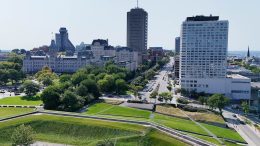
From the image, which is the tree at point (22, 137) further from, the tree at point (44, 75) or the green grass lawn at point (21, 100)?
the tree at point (44, 75)

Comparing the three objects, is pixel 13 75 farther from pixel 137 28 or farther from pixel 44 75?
pixel 137 28

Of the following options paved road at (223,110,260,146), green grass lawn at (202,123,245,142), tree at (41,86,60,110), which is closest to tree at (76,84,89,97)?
tree at (41,86,60,110)

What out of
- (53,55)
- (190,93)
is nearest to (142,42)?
(53,55)

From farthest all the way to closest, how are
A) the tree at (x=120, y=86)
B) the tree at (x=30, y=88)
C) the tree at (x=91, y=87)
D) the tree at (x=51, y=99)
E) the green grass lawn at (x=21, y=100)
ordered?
the tree at (x=120, y=86) < the tree at (x=30, y=88) < the tree at (x=91, y=87) < the green grass lawn at (x=21, y=100) < the tree at (x=51, y=99)

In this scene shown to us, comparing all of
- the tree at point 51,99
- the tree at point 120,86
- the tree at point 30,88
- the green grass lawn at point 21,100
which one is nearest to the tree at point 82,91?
the tree at point 51,99

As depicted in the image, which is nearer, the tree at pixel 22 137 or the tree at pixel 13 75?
the tree at pixel 22 137

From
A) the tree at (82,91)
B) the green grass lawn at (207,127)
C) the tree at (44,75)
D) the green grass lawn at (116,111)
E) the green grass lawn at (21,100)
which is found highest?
the tree at (44,75)
